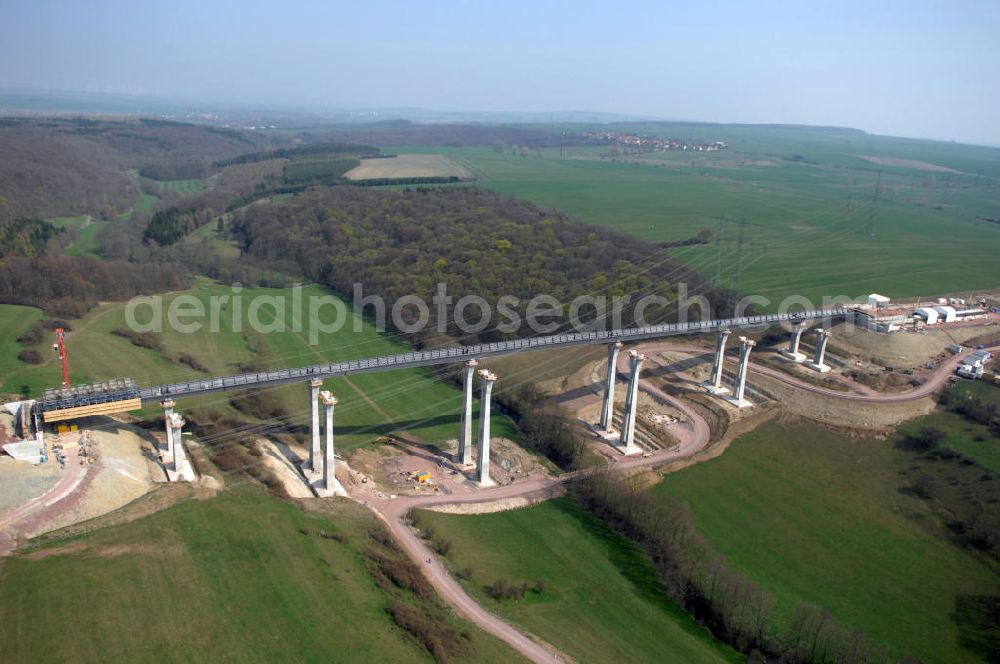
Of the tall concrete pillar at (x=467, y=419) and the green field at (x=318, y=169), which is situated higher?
the green field at (x=318, y=169)

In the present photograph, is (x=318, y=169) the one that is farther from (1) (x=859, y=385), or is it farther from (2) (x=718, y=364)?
(1) (x=859, y=385)

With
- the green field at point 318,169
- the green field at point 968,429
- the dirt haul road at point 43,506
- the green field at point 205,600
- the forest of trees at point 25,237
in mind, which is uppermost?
the green field at point 318,169

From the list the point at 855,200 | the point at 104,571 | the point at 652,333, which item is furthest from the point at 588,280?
the point at 855,200

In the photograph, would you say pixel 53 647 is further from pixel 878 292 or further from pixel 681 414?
pixel 878 292

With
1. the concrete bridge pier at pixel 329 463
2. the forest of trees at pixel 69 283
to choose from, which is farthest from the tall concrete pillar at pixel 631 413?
the forest of trees at pixel 69 283

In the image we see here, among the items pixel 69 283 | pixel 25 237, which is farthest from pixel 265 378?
pixel 25 237

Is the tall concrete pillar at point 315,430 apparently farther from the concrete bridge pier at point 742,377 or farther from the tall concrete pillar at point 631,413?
the concrete bridge pier at point 742,377
